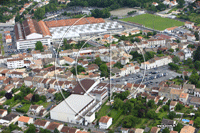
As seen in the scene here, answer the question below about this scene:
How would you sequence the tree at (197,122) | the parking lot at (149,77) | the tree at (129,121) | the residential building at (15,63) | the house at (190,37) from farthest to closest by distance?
the house at (190,37), the residential building at (15,63), the parking lot at (149,77), the tree at (129,121), the tree at (197,122)

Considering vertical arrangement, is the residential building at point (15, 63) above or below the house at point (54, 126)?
above

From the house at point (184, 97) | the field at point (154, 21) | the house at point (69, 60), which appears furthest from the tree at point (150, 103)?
the field at point (154, 21)

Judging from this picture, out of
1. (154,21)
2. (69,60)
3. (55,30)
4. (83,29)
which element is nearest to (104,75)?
(69,60)

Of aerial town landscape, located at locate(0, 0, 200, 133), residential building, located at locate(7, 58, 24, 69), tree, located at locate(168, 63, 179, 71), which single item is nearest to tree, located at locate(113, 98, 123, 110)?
aerial town landscape, located at locate(0, 0, 200, 133)

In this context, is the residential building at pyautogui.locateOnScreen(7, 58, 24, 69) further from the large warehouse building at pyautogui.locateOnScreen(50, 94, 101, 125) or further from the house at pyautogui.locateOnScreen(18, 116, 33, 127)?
the house at pyautogui.locateOnScreen(18, 116, 33, 127)

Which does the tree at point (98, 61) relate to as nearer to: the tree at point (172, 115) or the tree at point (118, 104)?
the tree at point (118, 104)

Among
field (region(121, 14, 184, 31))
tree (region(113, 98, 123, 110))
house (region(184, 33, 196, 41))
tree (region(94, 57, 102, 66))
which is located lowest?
tree (region(113, 98, 123, 110))

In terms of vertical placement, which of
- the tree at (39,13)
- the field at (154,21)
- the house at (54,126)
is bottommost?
the house at (54,126)

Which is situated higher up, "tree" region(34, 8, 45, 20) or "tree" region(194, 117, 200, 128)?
"tree" region(34, 8, 45, 20)
